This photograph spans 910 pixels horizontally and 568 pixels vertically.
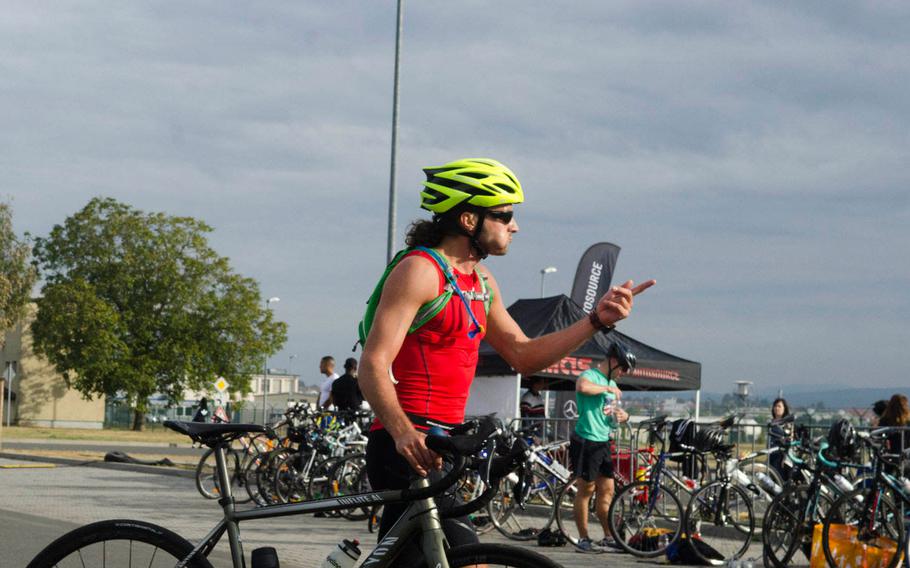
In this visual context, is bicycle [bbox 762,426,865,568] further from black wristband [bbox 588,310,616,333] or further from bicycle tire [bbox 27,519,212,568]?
bicycle tire [bbox 27,519,212,568]

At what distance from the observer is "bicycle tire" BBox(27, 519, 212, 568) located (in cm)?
397

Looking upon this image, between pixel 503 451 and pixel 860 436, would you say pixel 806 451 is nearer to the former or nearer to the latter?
pixel 860 436

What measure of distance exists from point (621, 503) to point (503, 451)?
766 centimetres

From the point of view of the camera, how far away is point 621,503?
11.1m

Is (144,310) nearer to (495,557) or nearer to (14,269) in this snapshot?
(14,269)

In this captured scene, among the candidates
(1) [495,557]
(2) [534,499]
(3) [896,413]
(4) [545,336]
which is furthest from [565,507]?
(1) [495,557]

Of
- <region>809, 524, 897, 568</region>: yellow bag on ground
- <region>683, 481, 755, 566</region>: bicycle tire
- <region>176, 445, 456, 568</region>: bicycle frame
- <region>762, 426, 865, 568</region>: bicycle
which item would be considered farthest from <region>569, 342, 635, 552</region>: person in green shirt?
<region>176, 445, 456, 568</region>: bicycle frame

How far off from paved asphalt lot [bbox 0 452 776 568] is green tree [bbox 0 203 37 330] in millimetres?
46060

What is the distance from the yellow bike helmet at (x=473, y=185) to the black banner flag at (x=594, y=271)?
1847cm

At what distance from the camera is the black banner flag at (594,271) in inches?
884

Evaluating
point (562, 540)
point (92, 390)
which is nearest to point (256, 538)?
point (562, 540)

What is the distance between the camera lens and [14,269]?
64.3 m

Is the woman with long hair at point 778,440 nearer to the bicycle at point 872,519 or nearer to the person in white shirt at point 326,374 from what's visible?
the bicycle at point 872,519

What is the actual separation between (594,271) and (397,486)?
18947 millimetres
